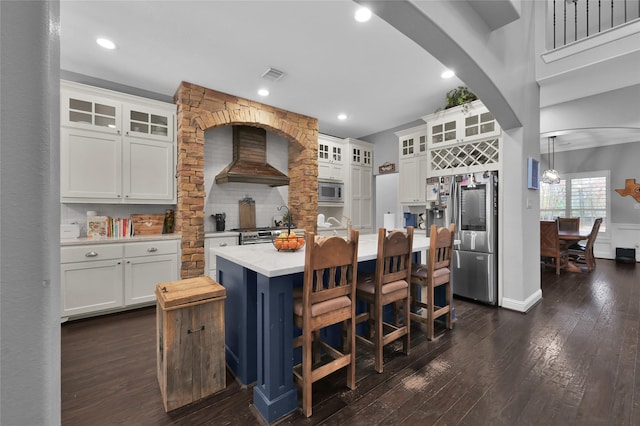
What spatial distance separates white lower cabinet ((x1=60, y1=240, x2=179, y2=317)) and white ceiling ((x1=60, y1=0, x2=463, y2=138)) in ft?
7.02

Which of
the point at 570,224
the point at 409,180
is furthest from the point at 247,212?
the point at 570,224

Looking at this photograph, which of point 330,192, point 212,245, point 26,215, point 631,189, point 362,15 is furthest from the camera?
point 631,189

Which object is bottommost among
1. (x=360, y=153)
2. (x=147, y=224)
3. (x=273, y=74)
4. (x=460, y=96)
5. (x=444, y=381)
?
(x=444, y=381)

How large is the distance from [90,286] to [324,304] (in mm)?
2927

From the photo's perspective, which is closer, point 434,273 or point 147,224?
point 434,273

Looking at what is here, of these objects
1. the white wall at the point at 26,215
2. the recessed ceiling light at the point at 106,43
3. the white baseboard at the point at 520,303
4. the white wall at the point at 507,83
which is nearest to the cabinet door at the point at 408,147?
the white wall at the point at 507,83

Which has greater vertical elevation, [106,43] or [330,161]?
[106,43]

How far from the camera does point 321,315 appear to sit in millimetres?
1704

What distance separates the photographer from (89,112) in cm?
329

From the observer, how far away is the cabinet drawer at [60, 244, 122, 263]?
9.68 feet

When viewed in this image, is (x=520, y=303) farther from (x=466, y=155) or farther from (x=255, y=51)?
(x=255, y=51)

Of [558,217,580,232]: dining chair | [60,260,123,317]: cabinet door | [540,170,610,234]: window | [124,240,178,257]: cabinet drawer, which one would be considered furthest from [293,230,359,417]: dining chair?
[540,170,610,234]: window

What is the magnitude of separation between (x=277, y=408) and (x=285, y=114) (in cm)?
→ 416

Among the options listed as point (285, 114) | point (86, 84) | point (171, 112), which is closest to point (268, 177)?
point (285, 114)
